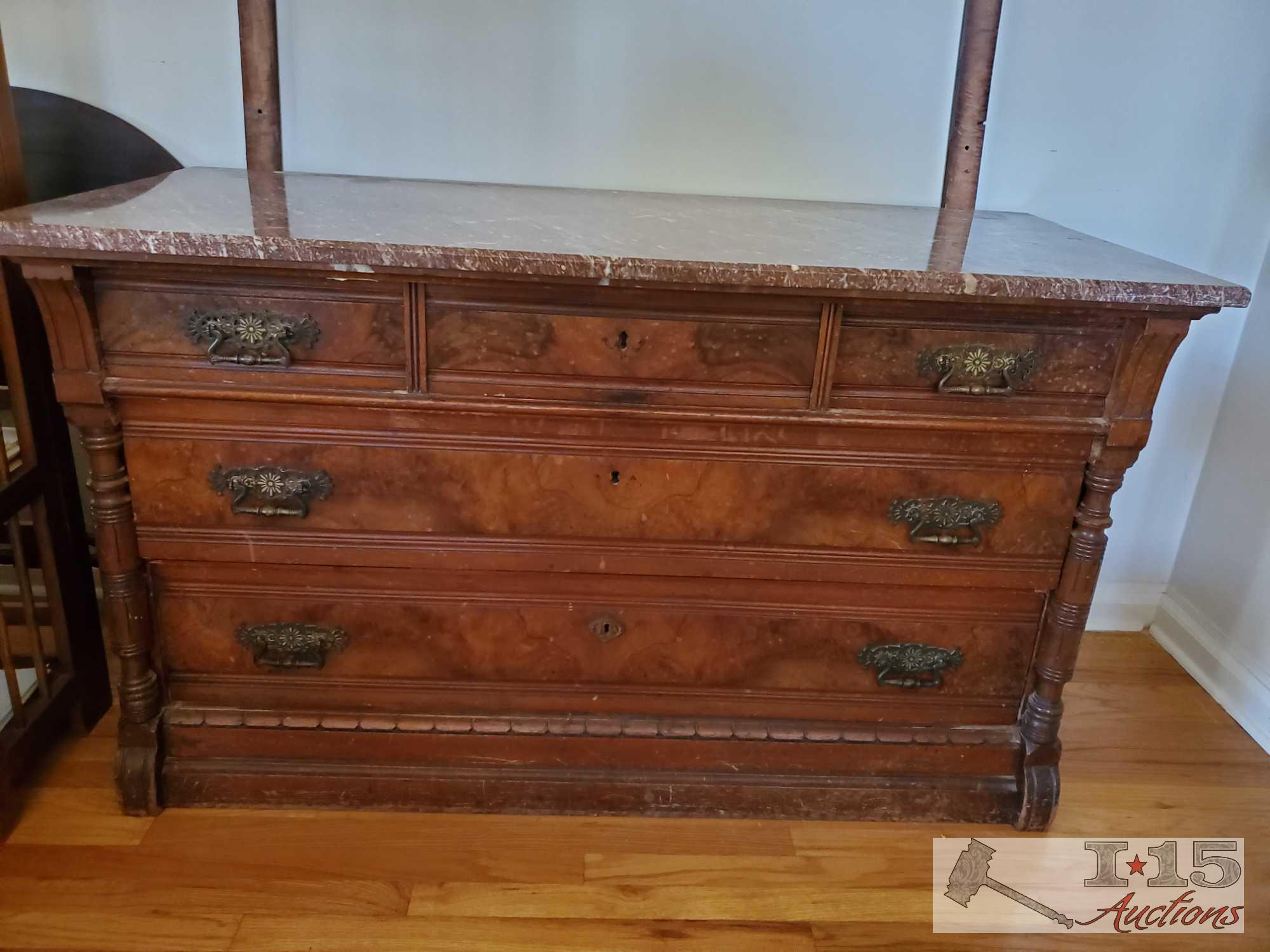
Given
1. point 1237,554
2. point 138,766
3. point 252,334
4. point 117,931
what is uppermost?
point 252,334

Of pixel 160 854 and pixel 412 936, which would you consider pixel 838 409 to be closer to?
pixel 412 936

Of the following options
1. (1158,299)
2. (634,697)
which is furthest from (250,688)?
(1158,299)

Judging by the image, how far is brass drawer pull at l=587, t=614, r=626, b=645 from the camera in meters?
1.44

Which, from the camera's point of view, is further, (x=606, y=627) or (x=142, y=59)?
(x=142, y=59)

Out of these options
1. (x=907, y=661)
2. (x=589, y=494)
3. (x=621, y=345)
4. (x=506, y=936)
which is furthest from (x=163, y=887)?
(x=907, y=661)

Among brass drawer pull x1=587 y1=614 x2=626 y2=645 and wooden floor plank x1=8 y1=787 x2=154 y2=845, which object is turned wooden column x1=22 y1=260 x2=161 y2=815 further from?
brass drawer pull x1=587 y1=614 x2=626 y2=645

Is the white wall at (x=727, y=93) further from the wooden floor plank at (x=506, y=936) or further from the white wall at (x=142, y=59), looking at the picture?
the wooden floor plank at (x=506, y=936)

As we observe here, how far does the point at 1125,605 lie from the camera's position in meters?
2.18

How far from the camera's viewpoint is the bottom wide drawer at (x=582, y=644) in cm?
141

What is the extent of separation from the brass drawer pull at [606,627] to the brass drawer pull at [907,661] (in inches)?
15.1

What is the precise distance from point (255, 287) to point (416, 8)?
763 mm

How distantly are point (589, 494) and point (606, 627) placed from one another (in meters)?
0.23

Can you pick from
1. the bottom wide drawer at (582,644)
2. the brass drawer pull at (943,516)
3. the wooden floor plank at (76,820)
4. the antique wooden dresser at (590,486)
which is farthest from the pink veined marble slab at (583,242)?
the wooden floor plank at (76,820)

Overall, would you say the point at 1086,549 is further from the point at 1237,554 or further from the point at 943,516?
the point at 1237,554
